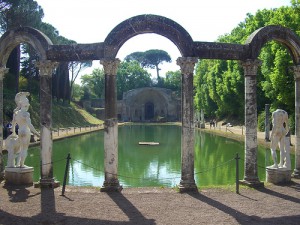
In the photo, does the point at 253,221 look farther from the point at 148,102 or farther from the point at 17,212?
the point at 148,102

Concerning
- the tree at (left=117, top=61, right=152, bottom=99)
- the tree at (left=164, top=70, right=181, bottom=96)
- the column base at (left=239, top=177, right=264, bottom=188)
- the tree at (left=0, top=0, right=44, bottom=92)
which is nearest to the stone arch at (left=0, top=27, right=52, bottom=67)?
the column base at (left=239, top=177, right=264, bottom=188)

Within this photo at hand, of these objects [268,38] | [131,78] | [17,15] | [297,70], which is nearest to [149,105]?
[131,78]

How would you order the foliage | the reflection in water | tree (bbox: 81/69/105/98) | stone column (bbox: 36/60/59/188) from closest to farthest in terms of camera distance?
stone column (bbox: 36/60/59/188), the reflection in water, the foliage, tree (bbox: 81/69/105/98)

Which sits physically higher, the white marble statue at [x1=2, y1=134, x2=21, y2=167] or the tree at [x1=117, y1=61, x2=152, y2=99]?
the tree at [x1=117, y1=61, x2=152, y2=99]

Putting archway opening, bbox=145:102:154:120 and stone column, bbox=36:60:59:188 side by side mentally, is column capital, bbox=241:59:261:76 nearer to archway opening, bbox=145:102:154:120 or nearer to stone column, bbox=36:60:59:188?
stone column, bbox=36:60:59:188

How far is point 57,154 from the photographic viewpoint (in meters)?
22.4

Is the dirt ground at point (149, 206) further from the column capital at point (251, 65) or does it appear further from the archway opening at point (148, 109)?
the archway opening at point (148, 109)

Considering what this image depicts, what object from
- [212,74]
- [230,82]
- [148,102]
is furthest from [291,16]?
[148,102]

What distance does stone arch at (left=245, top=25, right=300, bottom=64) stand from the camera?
11547 mm

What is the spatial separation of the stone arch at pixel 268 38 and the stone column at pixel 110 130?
14.1 feet

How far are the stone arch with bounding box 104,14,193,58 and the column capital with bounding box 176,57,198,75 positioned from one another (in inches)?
7.3

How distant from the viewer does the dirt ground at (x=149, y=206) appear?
7.91m

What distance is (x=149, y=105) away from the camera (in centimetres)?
7431

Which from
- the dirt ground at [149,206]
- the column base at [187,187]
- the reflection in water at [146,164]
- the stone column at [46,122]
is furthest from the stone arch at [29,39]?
the column base at [187,187]
